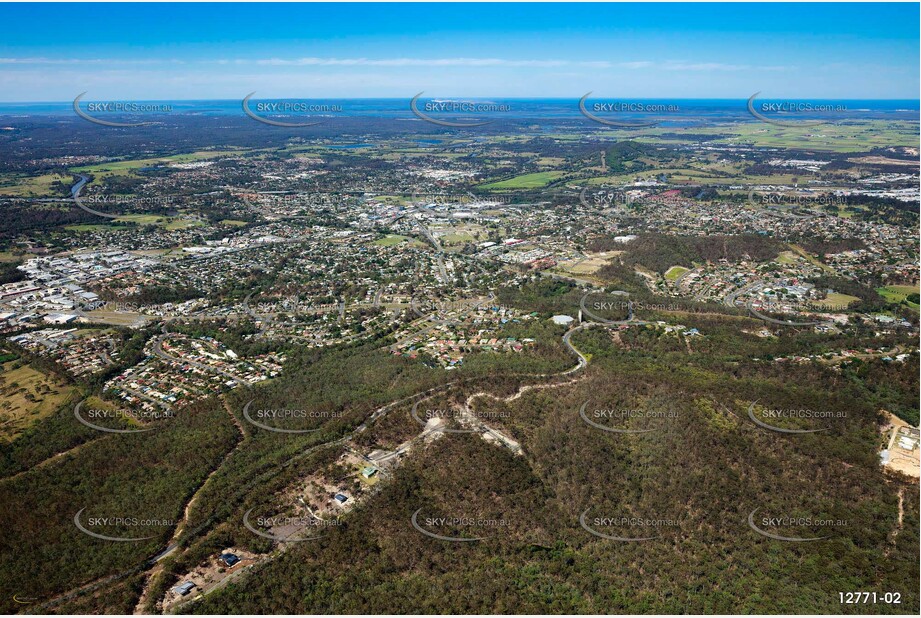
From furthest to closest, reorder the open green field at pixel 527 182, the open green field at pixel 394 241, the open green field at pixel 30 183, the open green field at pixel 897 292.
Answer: the open green field at pixel 527 182, the open green field at pixel 30 183, the open green field at pixel 394 241, the open green field at pixel 897 292

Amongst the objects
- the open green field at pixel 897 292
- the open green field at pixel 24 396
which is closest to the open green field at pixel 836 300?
the open green field at pixel 897 292

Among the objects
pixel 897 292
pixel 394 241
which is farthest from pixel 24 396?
pixel 897 292

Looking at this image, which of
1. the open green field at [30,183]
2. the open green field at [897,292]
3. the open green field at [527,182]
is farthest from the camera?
the open green field at [527,182]

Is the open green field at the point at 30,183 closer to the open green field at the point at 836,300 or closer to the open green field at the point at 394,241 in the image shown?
the open green field at the point at 394,241

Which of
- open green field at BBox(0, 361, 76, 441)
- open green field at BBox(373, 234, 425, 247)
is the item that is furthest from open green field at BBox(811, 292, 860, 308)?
open green field at BBox(0, 361, 76, 441)

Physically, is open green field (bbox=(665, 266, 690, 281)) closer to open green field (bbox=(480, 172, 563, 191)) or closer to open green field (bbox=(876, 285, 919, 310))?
open green field (bbox=(876, 285, 919, 310))

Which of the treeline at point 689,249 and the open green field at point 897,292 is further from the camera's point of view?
the treeline at point 689,249

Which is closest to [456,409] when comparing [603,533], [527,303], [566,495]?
[566,495]

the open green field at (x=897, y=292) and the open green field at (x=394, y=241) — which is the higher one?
the open green field at (x=394, y=241)

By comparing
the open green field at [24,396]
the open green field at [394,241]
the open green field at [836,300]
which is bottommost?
the open green field at [24,396]
